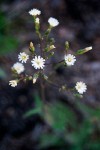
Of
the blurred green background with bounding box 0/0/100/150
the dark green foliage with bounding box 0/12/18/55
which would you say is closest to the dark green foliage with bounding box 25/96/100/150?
the blurred green background with bounding box 0/0/100/150

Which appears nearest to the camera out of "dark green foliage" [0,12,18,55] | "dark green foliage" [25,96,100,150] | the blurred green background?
"dark green foliage" [25,96,100,150]

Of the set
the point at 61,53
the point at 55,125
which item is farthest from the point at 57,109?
the point at 61,53

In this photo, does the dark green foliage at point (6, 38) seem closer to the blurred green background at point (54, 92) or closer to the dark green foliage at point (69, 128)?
the blurred green background at point (54, 92)

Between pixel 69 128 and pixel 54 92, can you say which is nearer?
pixel 69 128

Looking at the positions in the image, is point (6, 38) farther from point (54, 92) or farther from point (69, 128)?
point (69, 128)

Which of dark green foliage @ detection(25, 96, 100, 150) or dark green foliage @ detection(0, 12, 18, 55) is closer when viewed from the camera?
dark green foliage @ detection(25, 96, 100, 150)

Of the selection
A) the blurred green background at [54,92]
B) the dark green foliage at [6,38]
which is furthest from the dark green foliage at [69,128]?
the dark green foliage at [6,38]

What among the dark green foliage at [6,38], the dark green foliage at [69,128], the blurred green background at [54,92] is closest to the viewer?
the dark green foliage at [69,128]

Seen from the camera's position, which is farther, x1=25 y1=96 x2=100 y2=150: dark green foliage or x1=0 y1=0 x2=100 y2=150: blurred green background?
x1=0 y1=0 x2=100 y2=150: blurred green background

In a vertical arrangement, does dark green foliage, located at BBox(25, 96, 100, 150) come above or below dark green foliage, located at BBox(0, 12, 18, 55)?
below

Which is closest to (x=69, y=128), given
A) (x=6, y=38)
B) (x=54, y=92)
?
(x=54, y=92)

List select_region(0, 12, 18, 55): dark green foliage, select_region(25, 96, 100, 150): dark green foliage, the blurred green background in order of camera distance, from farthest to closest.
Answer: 1. select_region(0, 12, 18, 55): dark green foliage
2. the blurred green background
3. select_region(25, 96, 100, 150): dark green foliage

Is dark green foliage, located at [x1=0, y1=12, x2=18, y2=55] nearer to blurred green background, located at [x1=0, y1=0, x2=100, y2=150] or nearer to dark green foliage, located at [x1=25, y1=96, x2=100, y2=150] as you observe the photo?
blurred green background, located at [x1=0, y1=0, x2=100, y2=150]
